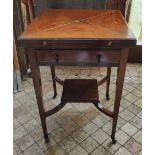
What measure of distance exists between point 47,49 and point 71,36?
0.14 m

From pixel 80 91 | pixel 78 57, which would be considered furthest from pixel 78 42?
pixel 80 91

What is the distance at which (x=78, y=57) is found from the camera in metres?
0.96

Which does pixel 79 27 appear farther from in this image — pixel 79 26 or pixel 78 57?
pixel 78 57

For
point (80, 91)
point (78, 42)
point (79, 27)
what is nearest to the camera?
point (78, 42)

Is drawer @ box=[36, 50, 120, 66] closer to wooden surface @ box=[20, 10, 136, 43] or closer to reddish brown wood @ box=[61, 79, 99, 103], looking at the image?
wooden surface @ box=[20, 10, 136, 43]

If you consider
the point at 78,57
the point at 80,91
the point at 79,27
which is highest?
the point at 79,27

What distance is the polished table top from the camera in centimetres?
89

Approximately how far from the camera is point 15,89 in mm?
1765

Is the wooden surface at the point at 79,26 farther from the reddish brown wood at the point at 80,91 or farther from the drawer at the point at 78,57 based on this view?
the reddish brown wood at the point at 80,91

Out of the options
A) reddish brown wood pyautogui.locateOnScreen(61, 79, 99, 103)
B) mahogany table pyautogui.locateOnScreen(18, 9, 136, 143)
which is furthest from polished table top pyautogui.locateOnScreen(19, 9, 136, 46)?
reddish brown wood pyautogui.locateOnScreen(61, 79, 99, 103)

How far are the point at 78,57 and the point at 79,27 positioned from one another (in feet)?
0.57

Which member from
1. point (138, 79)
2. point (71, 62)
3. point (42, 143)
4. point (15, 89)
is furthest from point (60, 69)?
point (71, 62)
